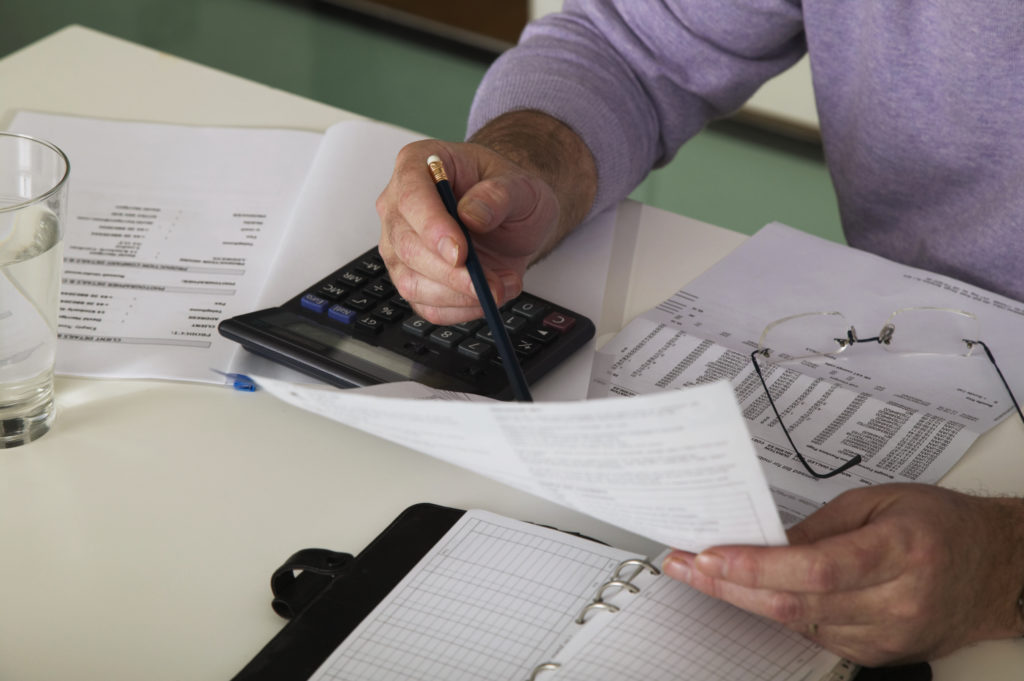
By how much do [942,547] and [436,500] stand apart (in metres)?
0.27

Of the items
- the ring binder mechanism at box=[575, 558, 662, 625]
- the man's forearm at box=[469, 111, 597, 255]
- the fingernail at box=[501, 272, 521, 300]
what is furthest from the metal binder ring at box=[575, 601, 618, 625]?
the man's forearm at box=[469, 111, 597, 255]

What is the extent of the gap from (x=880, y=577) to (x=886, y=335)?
29 centimetres

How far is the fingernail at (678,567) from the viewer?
49 cm

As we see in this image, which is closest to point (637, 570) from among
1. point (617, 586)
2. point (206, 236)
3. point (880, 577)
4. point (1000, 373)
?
point (617, 586)

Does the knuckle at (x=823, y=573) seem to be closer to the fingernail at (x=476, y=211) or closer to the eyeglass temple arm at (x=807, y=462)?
the eyeglass temple arm at (x=807, y=462)

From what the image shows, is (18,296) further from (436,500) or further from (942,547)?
(942,547)

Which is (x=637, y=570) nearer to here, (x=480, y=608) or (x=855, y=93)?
(x=480, y=608)

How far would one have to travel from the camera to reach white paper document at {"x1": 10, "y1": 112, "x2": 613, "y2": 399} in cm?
71

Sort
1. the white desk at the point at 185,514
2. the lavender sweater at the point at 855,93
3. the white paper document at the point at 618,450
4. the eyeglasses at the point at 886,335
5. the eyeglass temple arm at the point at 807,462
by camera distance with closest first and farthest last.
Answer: the white paper document at the point at 618,450
the white desk at the point at 185,514
the eyeglass temple arm at the point at 807,462
the eyeglasses at the point at 886,335
the lavender sweater at the point at 855,93

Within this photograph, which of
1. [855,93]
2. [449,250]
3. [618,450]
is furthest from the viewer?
[855,93]

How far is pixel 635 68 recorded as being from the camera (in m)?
0.98

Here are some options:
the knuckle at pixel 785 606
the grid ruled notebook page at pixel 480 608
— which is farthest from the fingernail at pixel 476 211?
the knuckle at pixel 785 606

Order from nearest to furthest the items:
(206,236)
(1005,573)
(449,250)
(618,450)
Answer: (618,450), (1005,573), (449,250), (206,236)

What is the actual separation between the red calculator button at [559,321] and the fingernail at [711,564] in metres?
0.25
